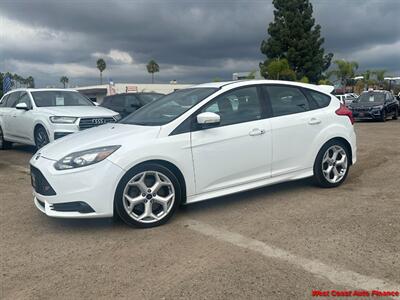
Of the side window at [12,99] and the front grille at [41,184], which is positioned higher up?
the side window at [12,99]

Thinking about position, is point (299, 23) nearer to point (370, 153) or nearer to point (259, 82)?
point (370, 153)

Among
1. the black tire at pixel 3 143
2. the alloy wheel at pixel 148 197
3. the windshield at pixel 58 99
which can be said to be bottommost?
the alloy wheel at pixel 148 197

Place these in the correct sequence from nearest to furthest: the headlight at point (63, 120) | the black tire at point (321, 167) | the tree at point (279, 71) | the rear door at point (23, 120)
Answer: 1. the black tire at point (321, 167)
2. the headlight at point (63, 120)
3. the rear door at point (23, 120)
4. the tree at point (279, 71)

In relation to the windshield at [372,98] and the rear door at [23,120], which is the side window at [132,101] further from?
the windshield at [372,98]

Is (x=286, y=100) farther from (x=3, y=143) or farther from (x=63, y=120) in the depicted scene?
(x=3, y=143)

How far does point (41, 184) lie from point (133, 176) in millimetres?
998

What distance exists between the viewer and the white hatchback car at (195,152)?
4.02 metres

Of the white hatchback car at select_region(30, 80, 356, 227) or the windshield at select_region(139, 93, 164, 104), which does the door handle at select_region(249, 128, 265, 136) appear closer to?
the white hatchback car at select_region(30, 80, 356, 227)

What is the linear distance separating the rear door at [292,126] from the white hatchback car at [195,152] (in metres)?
0.01

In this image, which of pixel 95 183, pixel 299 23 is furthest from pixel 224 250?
pixel 299 23

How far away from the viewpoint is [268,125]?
494 cm

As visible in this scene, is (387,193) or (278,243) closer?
(278,243)

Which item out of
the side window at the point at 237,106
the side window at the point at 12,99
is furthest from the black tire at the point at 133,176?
the side window at the point at 12,99

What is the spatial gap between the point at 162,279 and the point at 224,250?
2.39 ft
